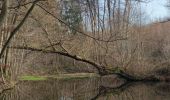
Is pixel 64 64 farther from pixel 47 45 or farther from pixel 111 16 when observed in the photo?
pixel 47 45

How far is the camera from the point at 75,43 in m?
27.2

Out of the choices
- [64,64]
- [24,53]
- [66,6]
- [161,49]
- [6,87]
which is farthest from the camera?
[161,49]

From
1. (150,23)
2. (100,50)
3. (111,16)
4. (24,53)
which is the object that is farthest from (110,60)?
(150,23)

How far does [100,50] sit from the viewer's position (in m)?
33.8

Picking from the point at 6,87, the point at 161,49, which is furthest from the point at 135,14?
the point at 6,87

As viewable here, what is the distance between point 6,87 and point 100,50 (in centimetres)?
991

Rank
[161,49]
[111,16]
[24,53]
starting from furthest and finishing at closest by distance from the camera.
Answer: [161,49] → [111,16] → [24,53]

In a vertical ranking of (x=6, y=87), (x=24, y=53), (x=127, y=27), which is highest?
(x=127, y=27)

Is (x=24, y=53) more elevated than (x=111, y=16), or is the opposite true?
(x=111, y=16)

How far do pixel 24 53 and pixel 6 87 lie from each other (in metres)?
7.33

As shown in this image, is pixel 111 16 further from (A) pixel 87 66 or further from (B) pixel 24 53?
(B) pixel 24 53

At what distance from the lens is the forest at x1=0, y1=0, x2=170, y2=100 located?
18297mm

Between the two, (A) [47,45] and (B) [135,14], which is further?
(B) [135,14]

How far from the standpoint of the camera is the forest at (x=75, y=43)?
1830 cm
